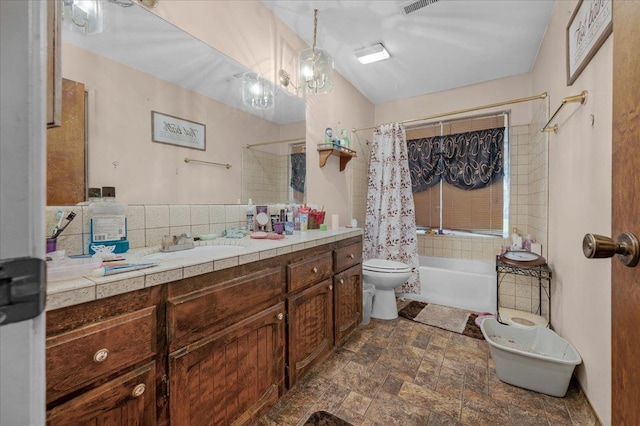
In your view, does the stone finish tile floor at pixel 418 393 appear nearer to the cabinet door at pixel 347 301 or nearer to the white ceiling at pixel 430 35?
the cabinet door at pixel 347 301

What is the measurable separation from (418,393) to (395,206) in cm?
192

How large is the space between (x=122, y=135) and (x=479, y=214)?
133 inches

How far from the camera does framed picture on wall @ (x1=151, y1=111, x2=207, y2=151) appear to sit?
4.58ft

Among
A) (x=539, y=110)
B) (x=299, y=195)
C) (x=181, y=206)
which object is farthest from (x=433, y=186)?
(x=181, y=206)

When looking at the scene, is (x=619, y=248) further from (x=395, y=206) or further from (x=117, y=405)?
(x=395, y=206)

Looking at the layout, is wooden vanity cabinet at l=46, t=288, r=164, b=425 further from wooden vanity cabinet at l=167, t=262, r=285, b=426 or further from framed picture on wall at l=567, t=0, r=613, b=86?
framed picture on wall at l=567, t=0, r=613, b=86

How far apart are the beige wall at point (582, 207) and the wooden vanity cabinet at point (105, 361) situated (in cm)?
185

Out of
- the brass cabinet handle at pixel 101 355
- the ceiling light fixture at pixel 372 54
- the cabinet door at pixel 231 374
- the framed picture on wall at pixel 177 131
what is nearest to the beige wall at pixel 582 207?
the ceiling light fixture at pixel 372 54

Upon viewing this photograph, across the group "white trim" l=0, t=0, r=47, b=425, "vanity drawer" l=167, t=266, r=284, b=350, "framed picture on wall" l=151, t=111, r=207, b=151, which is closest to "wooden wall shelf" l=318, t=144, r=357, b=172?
"framed picture on wall" l=151, t=111, r=207, b=151

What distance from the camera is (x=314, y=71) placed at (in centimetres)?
223

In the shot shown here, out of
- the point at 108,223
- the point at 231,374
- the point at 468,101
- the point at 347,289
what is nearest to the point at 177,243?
the point at 108,223

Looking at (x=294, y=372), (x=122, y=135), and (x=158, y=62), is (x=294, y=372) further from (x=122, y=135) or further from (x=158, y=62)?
(x=158, y=62)

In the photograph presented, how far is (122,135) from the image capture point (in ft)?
4.15

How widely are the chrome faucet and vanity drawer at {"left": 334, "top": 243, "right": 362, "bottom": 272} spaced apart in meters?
0.93
